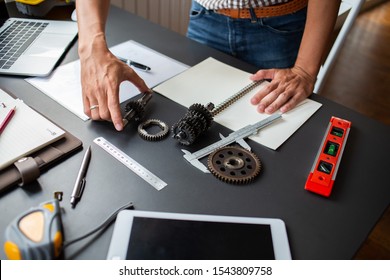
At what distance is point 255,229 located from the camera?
0.54 metres

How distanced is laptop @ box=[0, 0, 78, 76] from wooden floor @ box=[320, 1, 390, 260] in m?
1.36

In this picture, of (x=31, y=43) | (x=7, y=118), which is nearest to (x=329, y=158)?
(x=7, y=118)

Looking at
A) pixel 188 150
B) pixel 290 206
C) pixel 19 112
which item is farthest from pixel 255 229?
pixel 19 112

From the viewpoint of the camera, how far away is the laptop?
88 centimetres

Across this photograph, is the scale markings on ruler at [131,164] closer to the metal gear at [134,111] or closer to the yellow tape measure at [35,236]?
the metal gear at [134,111]

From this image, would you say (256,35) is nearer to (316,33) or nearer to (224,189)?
(316,33)

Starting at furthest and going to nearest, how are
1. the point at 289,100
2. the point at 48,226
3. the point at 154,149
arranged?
the point at 289,100 → the point at 154,149 → the point at 48,226

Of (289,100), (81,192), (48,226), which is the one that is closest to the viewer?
(48,226)

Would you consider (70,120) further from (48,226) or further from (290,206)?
(290,206)

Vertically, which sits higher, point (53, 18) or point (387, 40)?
point (53, 18)

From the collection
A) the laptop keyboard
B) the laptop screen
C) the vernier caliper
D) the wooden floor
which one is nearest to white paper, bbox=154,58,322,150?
the vernier caliper

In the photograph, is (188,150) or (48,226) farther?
(188,150)

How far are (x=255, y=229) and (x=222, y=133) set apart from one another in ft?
0.84

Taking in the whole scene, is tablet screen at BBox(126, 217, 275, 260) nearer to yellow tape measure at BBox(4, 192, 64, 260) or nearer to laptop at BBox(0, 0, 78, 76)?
yellow tape measure at BBox(4, 192, 64, 260)
